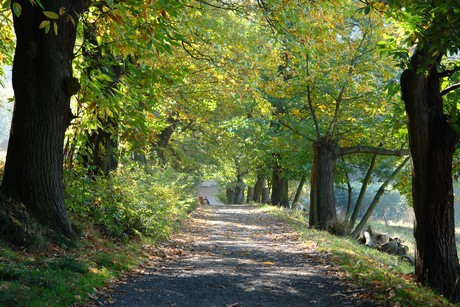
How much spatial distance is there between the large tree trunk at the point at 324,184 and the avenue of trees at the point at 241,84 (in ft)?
0.12

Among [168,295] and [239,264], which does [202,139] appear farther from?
[168,295]

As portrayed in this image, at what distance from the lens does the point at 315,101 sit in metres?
18.2

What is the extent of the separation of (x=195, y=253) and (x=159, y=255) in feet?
3.33

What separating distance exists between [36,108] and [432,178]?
261 inches

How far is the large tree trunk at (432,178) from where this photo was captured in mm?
7855

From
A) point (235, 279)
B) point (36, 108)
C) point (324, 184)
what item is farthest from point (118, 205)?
point (324, 184)

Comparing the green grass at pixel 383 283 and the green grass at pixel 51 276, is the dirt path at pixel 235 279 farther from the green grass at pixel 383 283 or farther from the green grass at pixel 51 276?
the green grass at pixel 51 276

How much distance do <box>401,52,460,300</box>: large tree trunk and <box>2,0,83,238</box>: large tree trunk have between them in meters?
5.72

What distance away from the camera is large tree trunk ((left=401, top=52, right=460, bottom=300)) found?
309 inches

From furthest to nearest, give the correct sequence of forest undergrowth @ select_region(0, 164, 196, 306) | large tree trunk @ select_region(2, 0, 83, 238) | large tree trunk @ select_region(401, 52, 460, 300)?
large tree trunk @ select_region(2, 0, 83, 238)
large tree trunk @ select_region(401, 52, 460, 300)
forest undergrowth @ select_region(0, 164, 196, 306)

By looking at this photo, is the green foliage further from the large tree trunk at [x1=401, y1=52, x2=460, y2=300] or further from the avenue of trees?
the large tree trunk at [x1=401, y1=52, x2=460, y2=300]

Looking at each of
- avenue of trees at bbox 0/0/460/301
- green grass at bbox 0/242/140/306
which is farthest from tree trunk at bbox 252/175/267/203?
green grass at bbox 0/242/140/306

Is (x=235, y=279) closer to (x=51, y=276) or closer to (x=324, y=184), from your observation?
(x=51, y=276)

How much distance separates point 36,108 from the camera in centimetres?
802
